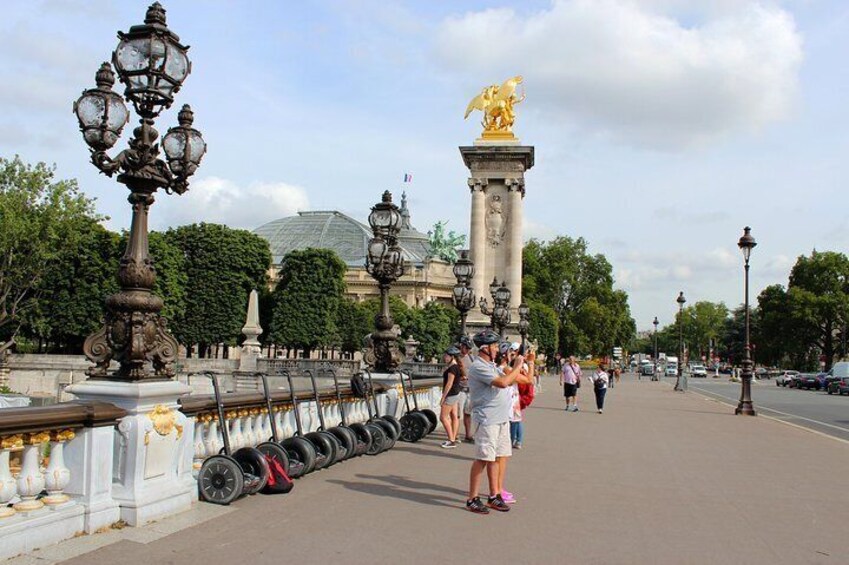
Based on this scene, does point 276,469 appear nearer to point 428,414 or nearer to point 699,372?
point 428,414

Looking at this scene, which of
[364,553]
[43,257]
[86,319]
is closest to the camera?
[364,553]

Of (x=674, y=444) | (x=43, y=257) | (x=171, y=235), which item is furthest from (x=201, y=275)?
(x=674, y=444)

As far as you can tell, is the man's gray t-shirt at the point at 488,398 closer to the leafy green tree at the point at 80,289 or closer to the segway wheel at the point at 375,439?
the segway wheel at the point at 375,439

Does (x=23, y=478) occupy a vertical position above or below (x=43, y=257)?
below

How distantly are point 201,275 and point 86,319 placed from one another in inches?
387

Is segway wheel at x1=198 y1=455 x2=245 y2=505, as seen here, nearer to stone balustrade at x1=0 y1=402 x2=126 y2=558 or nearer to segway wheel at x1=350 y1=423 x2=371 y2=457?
stone balustrade at x1=0 y1=402 x2=126 y2=558

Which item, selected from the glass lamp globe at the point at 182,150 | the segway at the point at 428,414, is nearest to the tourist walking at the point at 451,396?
the segway at the point at 428,414

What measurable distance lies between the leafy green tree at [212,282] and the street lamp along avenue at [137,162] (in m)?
55.2

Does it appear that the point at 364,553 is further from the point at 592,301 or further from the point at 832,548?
→ the point at 592,301

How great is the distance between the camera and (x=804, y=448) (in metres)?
17.3

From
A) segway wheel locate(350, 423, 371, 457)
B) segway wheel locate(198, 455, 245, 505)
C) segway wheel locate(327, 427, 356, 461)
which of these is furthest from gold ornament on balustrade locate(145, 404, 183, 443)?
segway wheel locate(350, 423, 371, 457)

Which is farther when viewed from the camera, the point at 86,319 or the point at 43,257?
the point at 86,319

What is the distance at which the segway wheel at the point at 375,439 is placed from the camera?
1299 centimetres

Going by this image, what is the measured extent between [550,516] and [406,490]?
1992 mm
